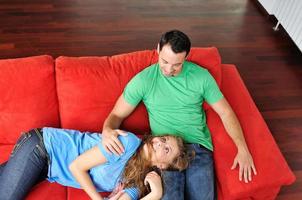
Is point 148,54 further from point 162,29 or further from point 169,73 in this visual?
point 162,29

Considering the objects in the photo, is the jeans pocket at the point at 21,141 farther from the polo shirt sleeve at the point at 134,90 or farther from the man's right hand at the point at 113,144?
the polo shirt sleeve at the point at 134,90

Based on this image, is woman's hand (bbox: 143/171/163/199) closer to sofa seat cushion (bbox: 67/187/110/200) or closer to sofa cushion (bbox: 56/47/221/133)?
sofa seat cushion (bbox: 67/187/110/200)

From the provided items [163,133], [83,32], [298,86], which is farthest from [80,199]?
[298,86]

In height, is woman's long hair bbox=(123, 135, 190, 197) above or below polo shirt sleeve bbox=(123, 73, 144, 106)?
below

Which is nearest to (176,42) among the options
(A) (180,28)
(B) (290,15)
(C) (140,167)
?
(C) (140,167)

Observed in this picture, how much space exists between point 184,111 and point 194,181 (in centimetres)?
38

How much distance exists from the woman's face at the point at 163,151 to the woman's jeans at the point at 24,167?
0.55 meters

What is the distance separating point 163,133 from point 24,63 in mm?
832

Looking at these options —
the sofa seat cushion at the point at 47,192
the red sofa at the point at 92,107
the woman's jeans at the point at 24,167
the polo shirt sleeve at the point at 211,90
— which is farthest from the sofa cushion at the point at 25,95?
the polo shirt sleeve at the point at 211,90

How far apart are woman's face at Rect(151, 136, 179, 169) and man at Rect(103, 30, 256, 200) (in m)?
0.07

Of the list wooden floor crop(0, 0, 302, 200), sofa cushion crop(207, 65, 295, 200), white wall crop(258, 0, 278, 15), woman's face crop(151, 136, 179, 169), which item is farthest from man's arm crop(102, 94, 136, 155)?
white wall crop(258, 0, 278, 15)

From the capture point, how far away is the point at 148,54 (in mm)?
2061

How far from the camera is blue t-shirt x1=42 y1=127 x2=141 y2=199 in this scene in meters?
1.74

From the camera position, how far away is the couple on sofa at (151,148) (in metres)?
1.70
